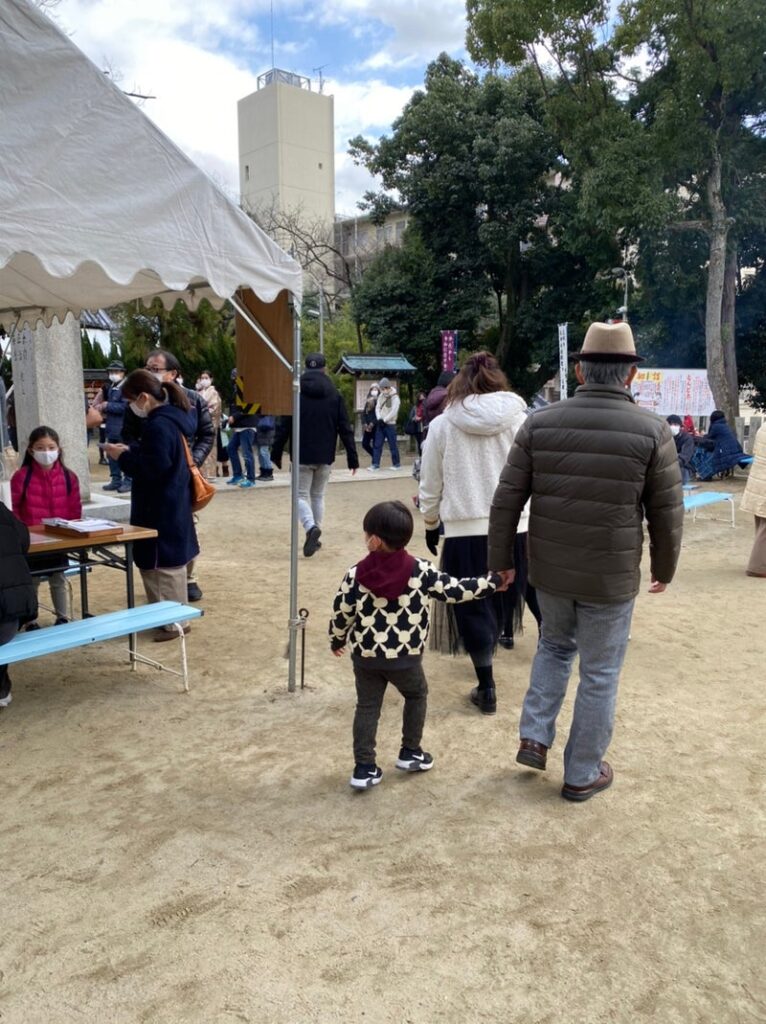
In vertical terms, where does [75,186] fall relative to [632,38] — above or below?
below

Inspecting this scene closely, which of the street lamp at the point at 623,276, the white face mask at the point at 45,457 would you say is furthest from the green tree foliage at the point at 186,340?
the white face mask at the point at 45,457

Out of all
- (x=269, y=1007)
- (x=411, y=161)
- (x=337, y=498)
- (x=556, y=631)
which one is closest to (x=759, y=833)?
(x=556, y=631)

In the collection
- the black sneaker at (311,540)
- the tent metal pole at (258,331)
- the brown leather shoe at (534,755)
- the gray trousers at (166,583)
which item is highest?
the tent metal pole at (258,331)

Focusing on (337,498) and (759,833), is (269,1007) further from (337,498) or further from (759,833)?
(337,498)

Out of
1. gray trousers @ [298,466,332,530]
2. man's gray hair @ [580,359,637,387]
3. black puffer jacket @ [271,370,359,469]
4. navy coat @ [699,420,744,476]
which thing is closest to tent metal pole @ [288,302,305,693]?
man's gray hair @ [580,359,637,387]

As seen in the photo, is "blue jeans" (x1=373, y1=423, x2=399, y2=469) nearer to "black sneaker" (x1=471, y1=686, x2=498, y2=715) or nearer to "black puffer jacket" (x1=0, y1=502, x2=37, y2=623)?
"black sneaker" (x1=471, y1=686, x2=498, y2=715)

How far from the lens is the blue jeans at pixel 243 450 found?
1202 cm

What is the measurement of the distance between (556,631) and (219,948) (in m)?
1.61

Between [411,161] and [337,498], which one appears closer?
[337,498]

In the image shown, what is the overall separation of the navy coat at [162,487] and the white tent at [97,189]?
1.22 meters

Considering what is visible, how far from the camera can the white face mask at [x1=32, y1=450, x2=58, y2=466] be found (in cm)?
470

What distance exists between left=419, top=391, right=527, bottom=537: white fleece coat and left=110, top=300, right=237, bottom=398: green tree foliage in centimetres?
1615

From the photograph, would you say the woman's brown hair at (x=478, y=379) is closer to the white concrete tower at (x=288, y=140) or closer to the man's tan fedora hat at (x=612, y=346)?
the man's tan fedora hat at (x=612, y=346)

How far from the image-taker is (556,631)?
3035mm
